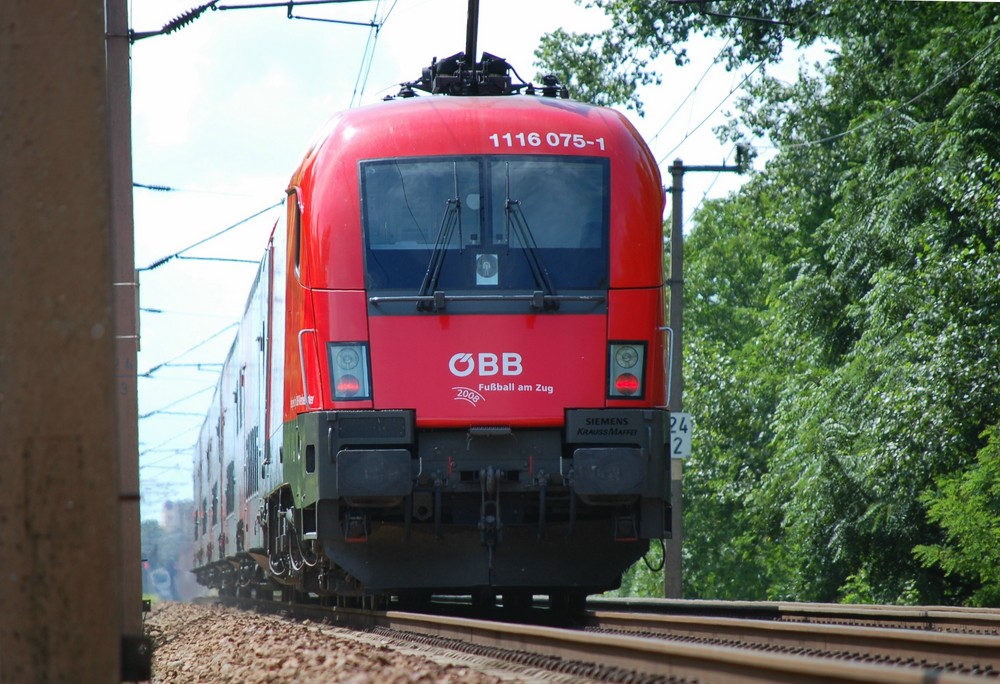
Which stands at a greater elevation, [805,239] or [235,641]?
[805,239]

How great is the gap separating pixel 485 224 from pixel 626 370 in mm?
1328

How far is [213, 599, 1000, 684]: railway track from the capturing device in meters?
4.71

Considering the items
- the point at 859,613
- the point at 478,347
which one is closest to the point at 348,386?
the point at 478,347

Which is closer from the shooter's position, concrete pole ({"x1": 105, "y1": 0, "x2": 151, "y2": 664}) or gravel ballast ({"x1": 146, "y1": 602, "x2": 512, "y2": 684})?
gravel ballast ({"x1": 146, "y1": 602, "x2": 512, "y2": 684})

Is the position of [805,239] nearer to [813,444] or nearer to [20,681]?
[813,444]

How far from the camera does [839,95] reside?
90.5 ft

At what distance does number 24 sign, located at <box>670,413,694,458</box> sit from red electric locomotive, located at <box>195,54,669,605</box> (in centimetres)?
→ 662

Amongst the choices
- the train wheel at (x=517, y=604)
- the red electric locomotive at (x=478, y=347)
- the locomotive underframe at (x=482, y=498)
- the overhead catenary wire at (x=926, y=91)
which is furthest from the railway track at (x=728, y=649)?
the overhead catenary wire at (x=926, y=91)

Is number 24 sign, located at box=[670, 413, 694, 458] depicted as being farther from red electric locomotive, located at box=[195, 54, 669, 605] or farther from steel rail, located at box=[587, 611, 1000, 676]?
steel rail, located at box=[587, 611, 1000, 676]

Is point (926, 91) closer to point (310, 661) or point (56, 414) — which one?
point (310, 661)

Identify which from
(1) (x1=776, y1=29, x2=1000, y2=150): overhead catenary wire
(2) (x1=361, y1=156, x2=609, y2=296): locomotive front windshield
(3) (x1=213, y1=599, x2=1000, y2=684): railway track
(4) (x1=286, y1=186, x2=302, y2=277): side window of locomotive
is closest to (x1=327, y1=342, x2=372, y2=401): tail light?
(2) (x1=361, y1=156, x2=609, y2=296): locomotive front windshield

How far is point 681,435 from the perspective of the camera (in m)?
16.9

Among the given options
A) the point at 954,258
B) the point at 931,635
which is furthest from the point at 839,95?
the point at 931,635

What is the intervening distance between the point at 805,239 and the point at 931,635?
2700cm
